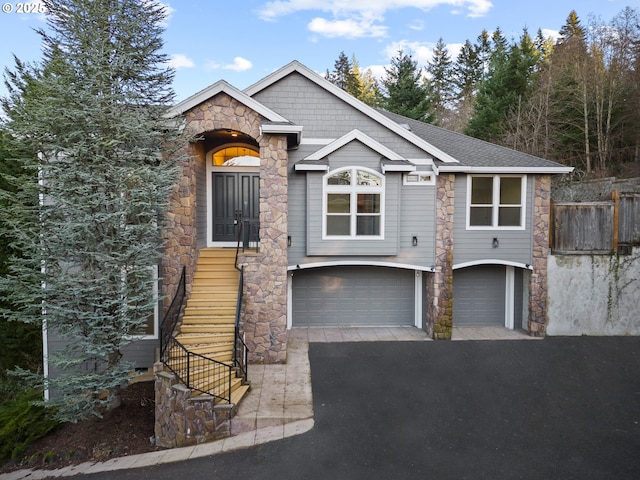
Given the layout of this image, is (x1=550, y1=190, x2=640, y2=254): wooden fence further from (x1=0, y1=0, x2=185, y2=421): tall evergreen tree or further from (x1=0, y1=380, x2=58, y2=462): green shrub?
(x1=0, y1=380, x2=58, y2=462): green shrub

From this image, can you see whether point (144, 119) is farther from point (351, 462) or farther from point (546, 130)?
point (546, 130)

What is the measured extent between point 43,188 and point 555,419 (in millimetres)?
10017

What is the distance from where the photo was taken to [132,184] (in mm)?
6676

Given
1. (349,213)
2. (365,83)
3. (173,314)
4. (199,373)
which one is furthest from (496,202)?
(365,83)

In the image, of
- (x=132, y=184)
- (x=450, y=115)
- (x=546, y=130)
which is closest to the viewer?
(x=132, y=184)

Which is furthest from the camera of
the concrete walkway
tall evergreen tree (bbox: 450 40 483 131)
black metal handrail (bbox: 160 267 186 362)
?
tall evergreen tree (bbox: 450 40 483 131)

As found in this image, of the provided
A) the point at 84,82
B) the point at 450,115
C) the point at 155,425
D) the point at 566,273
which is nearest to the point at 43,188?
the point at 84,82

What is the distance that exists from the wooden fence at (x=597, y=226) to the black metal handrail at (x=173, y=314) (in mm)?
10339

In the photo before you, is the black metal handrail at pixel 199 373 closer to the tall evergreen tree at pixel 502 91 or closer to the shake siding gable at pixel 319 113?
the shake siding gable at pixel 319 113

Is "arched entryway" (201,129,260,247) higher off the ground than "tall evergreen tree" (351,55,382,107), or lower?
lower

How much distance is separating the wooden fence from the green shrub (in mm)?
13242

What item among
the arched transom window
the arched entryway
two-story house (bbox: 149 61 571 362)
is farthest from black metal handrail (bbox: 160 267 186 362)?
the arched transom window

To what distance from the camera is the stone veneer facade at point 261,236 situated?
8406 mm

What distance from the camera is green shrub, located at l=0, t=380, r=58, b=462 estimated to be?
6.52m
